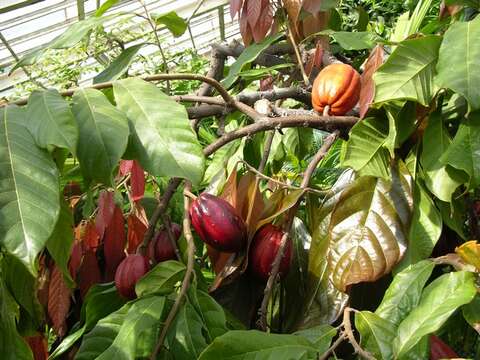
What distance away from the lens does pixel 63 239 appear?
0.76 metres

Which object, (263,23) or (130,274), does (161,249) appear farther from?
(263,23)

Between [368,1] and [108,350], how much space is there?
4.11 meters

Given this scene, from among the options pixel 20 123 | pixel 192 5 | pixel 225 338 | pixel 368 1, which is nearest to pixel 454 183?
pixel 225 338

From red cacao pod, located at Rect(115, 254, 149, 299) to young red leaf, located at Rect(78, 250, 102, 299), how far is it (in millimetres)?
143

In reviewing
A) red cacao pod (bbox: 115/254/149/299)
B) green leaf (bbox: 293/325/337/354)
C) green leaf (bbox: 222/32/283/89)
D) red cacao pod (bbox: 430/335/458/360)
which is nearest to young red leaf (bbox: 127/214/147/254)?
red cacao pod (bbox: 115/254/149/299)

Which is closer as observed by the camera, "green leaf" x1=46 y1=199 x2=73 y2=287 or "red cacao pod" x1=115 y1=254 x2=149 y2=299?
"green leaf" x1=46 y1=199 x2=73 y2=287

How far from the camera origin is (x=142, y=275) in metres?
0.88

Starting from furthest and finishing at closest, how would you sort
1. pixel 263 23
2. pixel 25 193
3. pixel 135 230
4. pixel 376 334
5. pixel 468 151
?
pixel 263 23
pixel 135 230
pixel 468 151
pixel 376 334
pixel 25 193

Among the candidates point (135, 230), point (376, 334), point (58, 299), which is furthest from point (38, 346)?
point (376, 334)

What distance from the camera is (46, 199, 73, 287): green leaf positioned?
2.44 feet

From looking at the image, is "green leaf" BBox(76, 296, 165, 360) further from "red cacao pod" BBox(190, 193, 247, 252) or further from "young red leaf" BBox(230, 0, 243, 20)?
"young red leaf" BBox(230, 0, 243, 20)

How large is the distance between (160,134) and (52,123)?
0.10m

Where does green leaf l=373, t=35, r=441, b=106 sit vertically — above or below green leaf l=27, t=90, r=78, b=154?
below

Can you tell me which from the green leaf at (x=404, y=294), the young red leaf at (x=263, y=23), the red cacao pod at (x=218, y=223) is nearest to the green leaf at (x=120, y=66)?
the young red leaf at (x=263, y=23)
